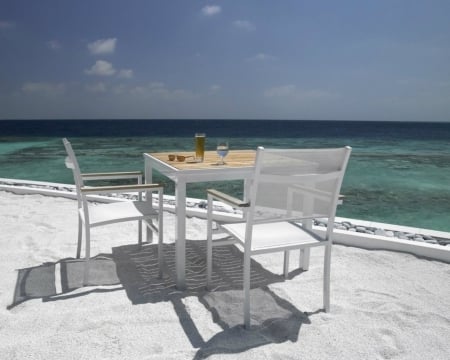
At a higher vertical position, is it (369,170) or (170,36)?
(170,36)

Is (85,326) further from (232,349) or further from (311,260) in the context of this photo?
(311,260)

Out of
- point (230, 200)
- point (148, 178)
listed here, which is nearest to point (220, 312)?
point (230, 200)

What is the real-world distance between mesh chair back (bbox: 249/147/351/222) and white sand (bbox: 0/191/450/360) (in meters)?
0.64

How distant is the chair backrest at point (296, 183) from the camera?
6.41ft

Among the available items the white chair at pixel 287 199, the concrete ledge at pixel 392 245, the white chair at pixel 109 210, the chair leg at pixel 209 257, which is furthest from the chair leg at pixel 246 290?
the concrete ledge at pixel 392 245

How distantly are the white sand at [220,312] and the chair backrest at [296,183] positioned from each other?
64 centimetres

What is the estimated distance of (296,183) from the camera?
2.05m

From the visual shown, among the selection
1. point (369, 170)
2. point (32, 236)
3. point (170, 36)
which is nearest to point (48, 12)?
point (170, 36)

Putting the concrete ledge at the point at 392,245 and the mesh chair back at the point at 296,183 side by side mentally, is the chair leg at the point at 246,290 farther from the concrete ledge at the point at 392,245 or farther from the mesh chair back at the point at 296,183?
the concrete ledge at the point at 392,245

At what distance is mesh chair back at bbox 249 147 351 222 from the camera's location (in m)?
1.96

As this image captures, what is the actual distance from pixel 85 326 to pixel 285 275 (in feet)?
4.79

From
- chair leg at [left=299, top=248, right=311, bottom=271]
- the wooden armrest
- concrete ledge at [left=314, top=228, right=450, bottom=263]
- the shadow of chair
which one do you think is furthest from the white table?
concrete ledge at [left=314, top=228, right=450, bottom=263]

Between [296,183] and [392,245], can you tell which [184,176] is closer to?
[296,183]

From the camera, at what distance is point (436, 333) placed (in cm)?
207
